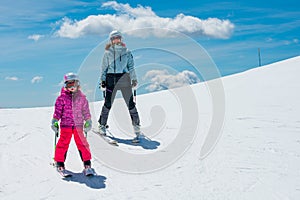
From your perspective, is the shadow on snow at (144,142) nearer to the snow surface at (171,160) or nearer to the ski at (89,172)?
the snow surface at (171,160)

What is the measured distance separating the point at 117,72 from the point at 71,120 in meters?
2.08

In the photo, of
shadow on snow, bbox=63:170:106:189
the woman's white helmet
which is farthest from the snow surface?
the woman's white helmet

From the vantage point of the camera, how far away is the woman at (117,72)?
7156 millimetres

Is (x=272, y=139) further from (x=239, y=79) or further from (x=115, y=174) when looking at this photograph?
(x=239, y=79)

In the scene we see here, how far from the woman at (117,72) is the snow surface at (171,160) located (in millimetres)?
867

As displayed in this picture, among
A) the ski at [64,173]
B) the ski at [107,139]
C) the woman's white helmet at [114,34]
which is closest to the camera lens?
the ski at [64,173]

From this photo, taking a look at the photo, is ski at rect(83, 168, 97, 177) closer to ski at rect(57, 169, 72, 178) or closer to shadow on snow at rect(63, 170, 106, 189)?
shadow on snow at rect(63, 170, 106, 189)

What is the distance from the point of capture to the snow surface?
182 inches

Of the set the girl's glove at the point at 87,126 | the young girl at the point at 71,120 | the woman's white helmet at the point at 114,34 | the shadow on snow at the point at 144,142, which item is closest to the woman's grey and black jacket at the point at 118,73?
the woman's white helmet at the point at 114,34

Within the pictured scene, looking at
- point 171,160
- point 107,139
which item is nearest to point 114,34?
point 107,139

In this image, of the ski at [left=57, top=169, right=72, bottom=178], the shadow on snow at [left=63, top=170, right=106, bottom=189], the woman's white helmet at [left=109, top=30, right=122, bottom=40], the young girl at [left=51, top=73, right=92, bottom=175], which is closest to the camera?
the shadow on snow at [left=63, top=170, right=106, bottom=189]

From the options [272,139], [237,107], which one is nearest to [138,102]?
[237,107]

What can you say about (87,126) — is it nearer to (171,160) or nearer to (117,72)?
(171,160)

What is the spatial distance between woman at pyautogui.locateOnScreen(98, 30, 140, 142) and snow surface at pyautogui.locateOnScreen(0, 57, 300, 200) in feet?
2.84
